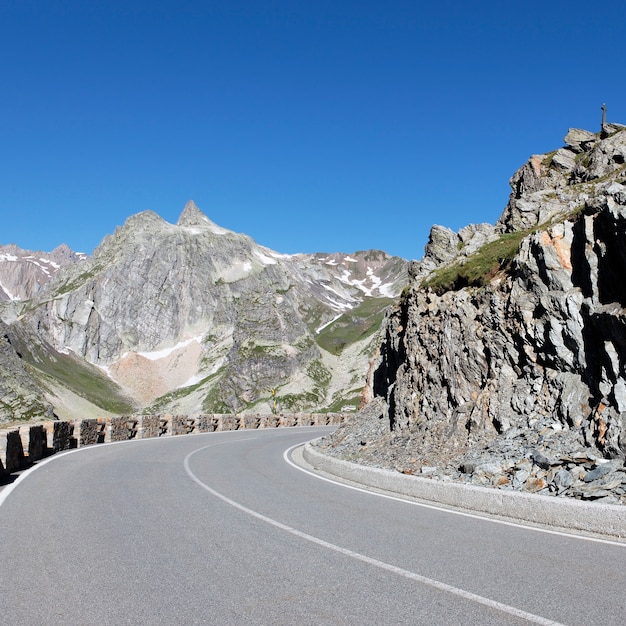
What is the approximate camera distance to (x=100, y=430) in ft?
84.8

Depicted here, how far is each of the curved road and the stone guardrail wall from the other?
523 centimetres

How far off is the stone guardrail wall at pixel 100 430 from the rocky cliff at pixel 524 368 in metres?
10.1

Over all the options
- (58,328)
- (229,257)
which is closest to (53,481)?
(58,328)

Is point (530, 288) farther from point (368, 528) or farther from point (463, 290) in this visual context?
point (368, 528)

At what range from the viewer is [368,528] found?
8.22 meters

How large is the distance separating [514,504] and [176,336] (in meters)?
134

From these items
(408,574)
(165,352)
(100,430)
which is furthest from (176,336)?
(408,574)

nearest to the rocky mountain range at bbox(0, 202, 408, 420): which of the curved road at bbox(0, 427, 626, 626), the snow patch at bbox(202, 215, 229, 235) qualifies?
the snow patch at bbox(202, 215, 229, 235)

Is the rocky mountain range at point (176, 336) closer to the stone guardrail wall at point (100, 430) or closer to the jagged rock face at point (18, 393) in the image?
the jagged rock face at point (18, 393)

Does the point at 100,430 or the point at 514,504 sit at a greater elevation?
the point at 514,504

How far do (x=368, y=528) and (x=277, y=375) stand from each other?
90.6 meters

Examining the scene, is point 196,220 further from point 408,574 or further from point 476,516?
point 408,574

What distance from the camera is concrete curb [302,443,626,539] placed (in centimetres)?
759

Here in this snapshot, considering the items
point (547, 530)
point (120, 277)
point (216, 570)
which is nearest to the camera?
point (216, 570)
